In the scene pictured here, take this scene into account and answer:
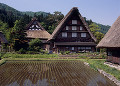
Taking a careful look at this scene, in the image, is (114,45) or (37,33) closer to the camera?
(114,45)

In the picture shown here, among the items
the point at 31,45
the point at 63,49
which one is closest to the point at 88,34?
the point at 63,49

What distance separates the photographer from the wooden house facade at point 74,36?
94.8 feet

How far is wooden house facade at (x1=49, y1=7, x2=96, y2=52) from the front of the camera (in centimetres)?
2891

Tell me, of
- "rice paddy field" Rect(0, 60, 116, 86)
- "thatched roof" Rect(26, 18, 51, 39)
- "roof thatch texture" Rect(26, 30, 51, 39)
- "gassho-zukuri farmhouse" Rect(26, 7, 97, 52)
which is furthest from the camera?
"thatched roof" Rect(26, 18, 51, 39)

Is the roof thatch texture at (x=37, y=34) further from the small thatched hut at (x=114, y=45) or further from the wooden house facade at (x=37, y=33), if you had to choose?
the small thatched hut at (x=114, y=45)

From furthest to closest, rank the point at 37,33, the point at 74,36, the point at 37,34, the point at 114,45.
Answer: the point at 37,33 → the point at 37,34 → the point at 74,36 → the point at 114,45

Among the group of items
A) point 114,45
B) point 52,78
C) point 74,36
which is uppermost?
point 74,36

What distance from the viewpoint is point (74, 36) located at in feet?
98.8

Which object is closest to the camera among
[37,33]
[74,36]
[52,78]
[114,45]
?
[52,78]

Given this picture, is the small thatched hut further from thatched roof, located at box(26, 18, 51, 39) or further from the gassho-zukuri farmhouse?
thatched roof, located at box(26, 18, 51, 39)

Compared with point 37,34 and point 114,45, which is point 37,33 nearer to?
point 37,34

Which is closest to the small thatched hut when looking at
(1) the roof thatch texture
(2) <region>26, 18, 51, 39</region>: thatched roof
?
(1) the roof thatch texture

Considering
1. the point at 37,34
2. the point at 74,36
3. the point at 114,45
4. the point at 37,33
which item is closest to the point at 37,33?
the point at 37,33

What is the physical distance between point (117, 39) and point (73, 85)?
7.88 m
